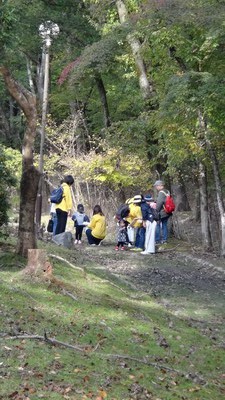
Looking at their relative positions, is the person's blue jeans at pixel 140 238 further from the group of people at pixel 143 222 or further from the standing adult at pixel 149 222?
the standing adult at pixel 149 222

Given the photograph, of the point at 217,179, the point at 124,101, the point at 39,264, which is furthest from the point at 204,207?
the point at 124,101

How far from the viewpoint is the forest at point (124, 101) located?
41.3 ft

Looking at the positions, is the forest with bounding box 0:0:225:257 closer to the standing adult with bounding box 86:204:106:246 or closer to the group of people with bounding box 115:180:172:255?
the group of people with bounding box 115:180:172:255

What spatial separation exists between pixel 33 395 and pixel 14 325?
2.11m

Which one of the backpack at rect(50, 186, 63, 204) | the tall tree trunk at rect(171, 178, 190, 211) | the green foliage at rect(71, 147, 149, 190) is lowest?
the backpack at rect(50, 186, 63, 204)

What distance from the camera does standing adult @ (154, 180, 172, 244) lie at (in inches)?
707

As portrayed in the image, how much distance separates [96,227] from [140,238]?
143 centimetres

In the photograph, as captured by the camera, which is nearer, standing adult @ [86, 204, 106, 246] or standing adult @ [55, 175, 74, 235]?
standing adult @ [55, 175, 74, 235]

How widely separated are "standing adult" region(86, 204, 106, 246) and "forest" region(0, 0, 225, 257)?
2084 mm

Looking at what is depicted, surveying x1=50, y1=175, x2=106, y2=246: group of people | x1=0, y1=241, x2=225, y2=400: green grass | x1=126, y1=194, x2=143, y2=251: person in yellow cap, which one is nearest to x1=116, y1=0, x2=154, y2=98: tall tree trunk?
x1=126, y1=194, x2=143, y2=251: person in yellow cap

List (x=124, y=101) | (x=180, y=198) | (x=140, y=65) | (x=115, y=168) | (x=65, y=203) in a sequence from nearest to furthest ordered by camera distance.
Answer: (x=65, y=203) → (x=140, y=65) → (x=115, y=168) → (x=124, y=101) → (x=180, y=198)

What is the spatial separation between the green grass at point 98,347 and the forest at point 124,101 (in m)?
2.31

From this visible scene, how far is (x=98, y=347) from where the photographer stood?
308 inches

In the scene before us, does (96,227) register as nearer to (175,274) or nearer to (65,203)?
(65,203)
